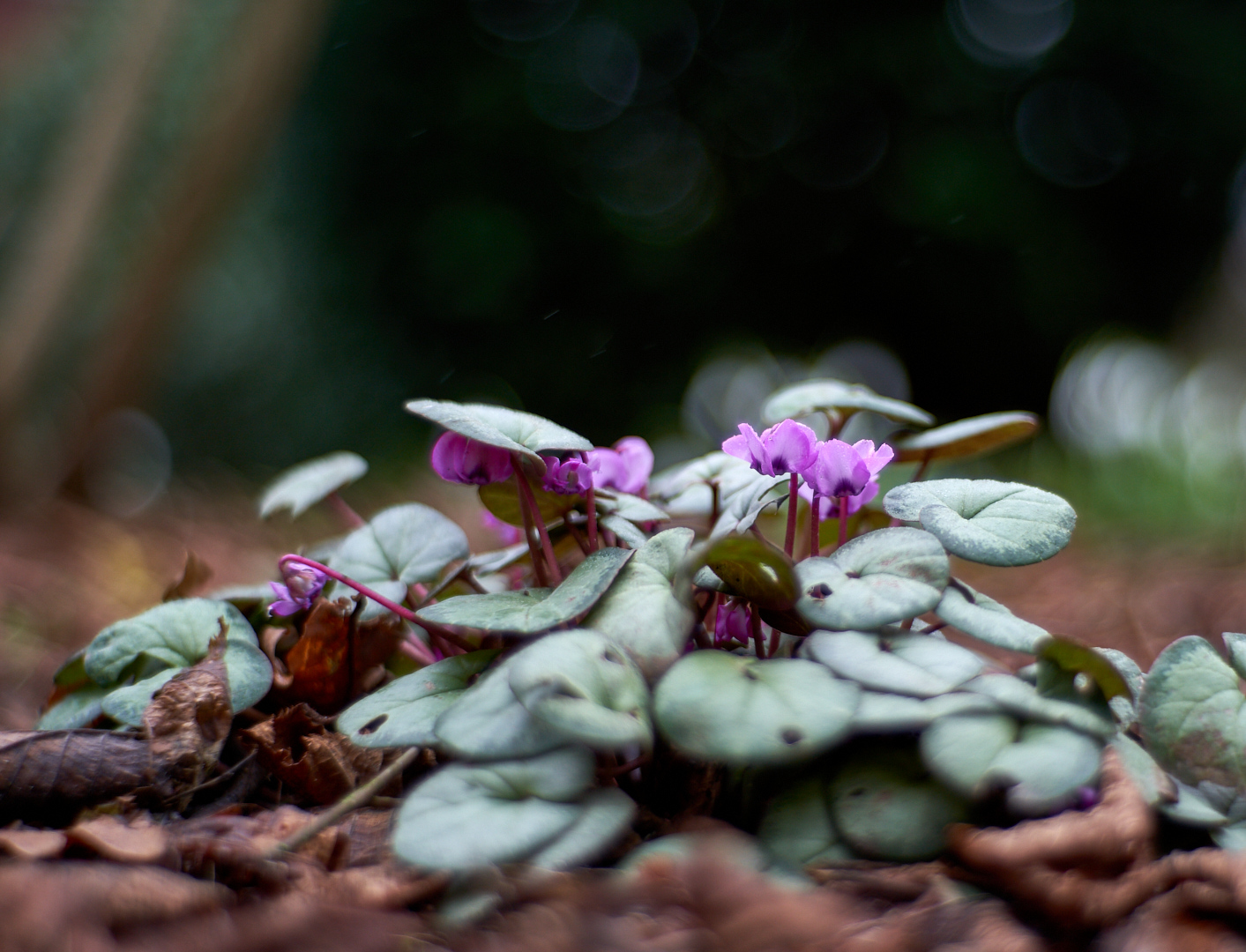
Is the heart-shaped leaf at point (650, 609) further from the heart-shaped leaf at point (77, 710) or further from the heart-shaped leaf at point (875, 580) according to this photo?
the heart-shaped leaf at point (77, 710)

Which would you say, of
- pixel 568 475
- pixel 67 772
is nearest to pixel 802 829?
pixel 568 475

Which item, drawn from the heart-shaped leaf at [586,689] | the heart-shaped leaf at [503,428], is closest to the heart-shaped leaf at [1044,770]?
the heart-shaped leaf at [586,689]

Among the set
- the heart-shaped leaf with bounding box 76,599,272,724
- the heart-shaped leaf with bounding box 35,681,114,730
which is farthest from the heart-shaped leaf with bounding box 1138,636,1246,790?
the heart-shaped leaf with bounding box 35,681,114,730

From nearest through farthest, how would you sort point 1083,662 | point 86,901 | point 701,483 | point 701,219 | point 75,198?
point 86,901 → point 1083,662 → point 701,483 → point 75,198 → point 701,219

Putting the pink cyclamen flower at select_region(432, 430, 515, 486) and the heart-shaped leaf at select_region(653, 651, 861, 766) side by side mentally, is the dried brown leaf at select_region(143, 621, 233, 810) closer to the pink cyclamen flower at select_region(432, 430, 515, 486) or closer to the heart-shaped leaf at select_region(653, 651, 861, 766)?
the pink cyclamen flower at select_region(432, 430, 515, 486)

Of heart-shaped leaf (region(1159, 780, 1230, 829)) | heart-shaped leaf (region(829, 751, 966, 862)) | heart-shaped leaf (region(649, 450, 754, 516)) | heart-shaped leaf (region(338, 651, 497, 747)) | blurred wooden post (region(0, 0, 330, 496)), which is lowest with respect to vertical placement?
heart-shaped leaf (region(1159, 780, 1230, 829))

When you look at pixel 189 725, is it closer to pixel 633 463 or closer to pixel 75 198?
pixel 633 463

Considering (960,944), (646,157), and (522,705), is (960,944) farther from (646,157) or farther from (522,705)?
(646,157)
